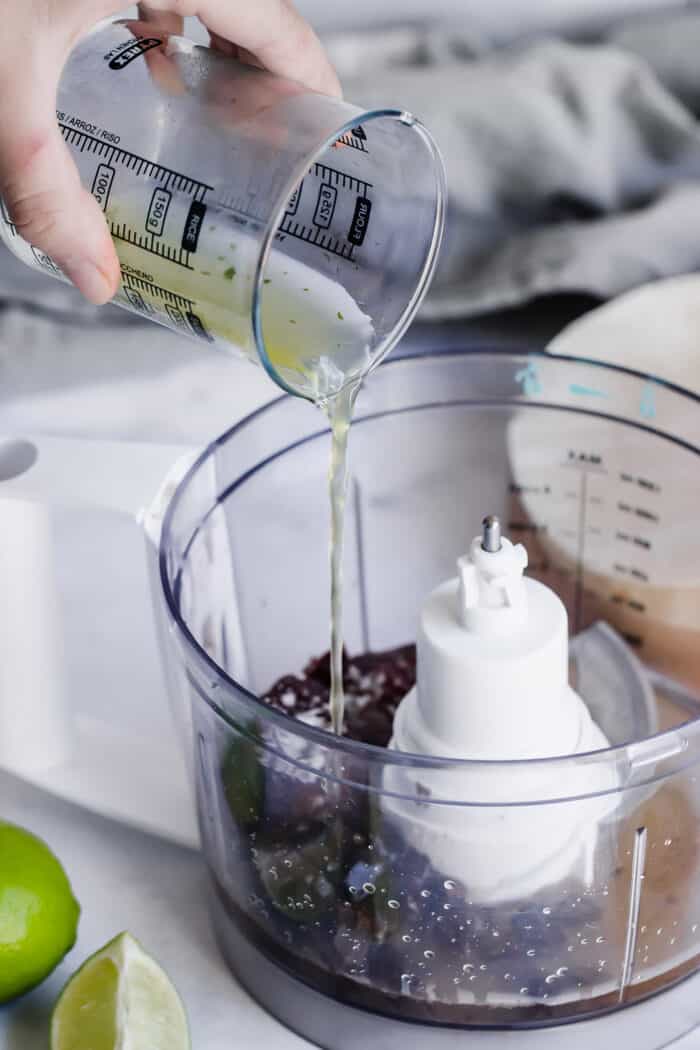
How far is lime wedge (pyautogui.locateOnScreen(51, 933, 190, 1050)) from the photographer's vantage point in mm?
586

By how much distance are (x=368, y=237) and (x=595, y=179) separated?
1.89ft

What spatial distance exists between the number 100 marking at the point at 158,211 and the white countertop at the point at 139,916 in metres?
0.35

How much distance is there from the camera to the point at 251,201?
519mm

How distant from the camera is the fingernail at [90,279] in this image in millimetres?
549

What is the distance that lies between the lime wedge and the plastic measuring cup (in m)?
0.26

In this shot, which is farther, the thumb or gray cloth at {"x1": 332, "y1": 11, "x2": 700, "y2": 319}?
gray cloth at {"x1": 332, "y1": 11, "x2": 700, "y2": 319}

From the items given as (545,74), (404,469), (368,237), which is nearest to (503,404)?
(404,469)

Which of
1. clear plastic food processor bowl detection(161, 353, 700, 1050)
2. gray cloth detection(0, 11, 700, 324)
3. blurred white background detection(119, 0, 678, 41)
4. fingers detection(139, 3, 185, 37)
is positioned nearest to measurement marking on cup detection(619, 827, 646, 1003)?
clear plastic food processor bowl detection(161, 353, 700, 1050)

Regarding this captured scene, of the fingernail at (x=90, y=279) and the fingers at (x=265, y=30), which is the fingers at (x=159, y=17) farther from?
the fingernail at (x=90, y=279)

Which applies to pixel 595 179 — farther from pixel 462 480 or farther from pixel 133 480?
pixel 133 480

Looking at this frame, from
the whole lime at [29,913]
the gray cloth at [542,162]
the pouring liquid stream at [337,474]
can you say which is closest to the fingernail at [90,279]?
the pouring liquid stream at [337,474]

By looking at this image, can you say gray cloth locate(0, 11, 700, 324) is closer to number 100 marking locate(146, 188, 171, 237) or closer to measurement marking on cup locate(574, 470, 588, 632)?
measurement marking on cup locate(574, 470, 588, 632)

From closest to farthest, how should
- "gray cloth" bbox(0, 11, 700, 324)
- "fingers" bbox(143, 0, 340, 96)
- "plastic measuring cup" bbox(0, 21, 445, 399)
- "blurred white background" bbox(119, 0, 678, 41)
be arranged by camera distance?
"plastic measuring cup" bbox(0, 21, 445, 399), "fingers" bbox(143, 0, 340, 96), "gray cloth" bbox(0, 11, 700, 324), "blurred white background" bbox(119, 0, 678, 41)

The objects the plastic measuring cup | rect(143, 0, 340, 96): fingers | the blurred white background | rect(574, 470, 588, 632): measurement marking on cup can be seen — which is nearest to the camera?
the plastic measuring cup
